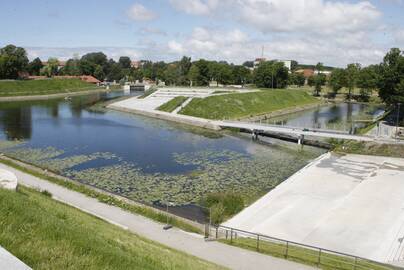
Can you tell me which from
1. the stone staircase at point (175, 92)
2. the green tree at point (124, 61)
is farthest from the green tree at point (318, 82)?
the green tree at point (124, 61)

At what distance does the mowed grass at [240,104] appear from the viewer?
211 ft

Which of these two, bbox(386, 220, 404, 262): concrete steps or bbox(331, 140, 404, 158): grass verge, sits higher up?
bbox(331, 140, 404, 158): grass verge

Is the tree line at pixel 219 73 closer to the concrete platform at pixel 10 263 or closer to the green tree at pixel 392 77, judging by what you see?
the green tree at pixel 392 77

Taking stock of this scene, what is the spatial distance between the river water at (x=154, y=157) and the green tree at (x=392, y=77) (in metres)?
18.1

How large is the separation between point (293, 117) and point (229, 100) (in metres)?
12.2

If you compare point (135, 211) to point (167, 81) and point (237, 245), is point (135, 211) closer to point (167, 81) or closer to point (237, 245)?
point (237, 245)

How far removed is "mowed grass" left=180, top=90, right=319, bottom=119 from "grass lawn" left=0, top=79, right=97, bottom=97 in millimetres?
45960

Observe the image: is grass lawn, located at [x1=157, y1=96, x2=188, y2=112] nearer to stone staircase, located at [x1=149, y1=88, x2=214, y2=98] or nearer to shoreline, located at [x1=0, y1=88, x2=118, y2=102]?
stone staircase, located at [x1=149, y1=88, x2=214, y2=98]

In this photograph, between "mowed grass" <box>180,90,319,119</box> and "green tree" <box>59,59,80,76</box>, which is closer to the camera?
"mowed grass" <box>180,90,319,119</box>

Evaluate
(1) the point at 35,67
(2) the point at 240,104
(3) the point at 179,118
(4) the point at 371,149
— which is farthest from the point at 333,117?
(1) the point at 35,67

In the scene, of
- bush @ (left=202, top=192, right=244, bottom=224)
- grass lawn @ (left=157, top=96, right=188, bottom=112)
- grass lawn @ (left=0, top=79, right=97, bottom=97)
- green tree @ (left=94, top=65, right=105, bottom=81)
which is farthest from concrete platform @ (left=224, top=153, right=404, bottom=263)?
green tree @ (left=94, top=65, right=105, bottom=81)

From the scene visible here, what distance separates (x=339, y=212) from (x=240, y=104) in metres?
49.9

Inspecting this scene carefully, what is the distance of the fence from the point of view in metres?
15.2

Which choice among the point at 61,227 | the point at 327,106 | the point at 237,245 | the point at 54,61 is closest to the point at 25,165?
the point at 237,245
